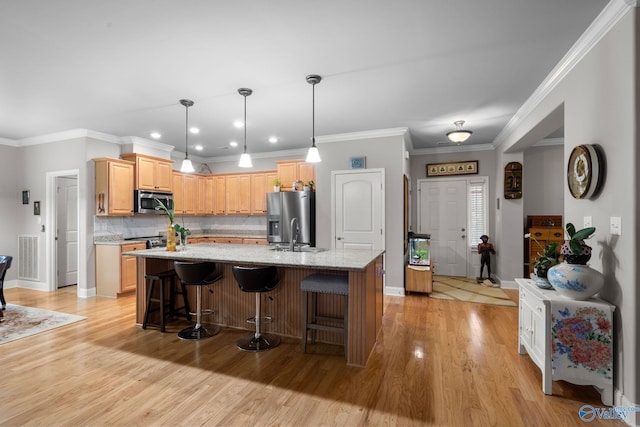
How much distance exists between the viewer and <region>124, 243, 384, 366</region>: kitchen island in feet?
8.88

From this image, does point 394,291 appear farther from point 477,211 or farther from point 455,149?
point 455,149

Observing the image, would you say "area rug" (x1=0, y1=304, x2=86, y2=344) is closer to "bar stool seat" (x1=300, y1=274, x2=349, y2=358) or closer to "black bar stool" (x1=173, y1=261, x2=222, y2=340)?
"black bar stool" (x1=173, y1=261, x2=222, y2=340)

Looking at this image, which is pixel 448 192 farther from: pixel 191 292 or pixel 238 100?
pixel 191 292

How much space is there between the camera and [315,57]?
9.02 ft

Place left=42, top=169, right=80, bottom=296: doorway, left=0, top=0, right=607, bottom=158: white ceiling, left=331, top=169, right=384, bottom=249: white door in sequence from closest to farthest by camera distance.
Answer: left=0, top=0, right=607, bottom=158: white ceiling → left=331, top=169, right=384, bottom=249: white door → left=42, top=169, right=80, bottom=296: doorway

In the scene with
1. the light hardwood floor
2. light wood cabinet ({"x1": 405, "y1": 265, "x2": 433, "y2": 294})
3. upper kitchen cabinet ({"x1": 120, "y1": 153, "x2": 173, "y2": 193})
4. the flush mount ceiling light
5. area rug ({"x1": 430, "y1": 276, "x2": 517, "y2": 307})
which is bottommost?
area rug ({"x1": 430, "y1": 276, "x2": 517, "y2": 307})

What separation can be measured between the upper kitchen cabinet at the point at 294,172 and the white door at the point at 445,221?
2.46 metres

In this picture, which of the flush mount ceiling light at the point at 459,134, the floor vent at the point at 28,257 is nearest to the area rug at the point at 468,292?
the flush mount ceiling light at the point at 459,134

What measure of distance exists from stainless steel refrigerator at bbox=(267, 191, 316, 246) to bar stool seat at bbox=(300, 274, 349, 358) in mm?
2378

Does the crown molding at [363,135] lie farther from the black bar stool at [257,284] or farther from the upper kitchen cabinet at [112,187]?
the upper kitchen cabinet at [112,187]

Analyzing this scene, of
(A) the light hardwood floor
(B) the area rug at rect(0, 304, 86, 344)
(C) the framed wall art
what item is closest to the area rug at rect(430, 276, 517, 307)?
(A) the light hardwood floor

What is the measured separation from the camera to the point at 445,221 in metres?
6.53

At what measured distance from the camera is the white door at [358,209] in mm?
5086

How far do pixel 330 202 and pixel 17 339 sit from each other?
426 cm
